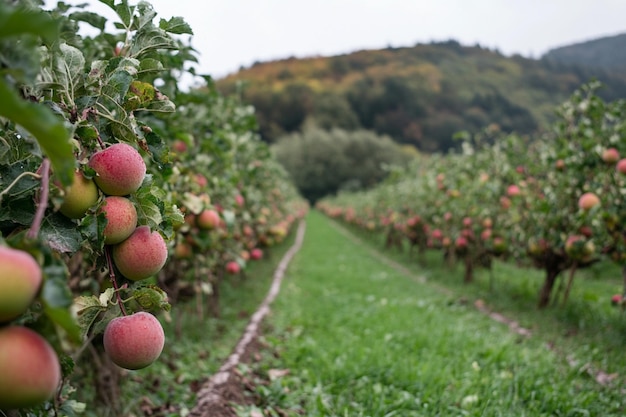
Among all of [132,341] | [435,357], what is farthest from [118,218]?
[435,357]

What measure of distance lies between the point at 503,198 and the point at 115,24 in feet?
23.7

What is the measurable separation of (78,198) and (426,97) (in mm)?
69037

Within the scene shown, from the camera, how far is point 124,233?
1215mm

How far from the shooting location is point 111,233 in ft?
3.92

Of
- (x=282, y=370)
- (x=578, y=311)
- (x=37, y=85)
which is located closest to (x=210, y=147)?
(x=282, y=370)

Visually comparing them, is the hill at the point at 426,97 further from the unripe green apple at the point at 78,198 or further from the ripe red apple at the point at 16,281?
the ripe red apple at the point at 16,281

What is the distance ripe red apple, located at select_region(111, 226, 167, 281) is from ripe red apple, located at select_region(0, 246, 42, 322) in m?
0.43

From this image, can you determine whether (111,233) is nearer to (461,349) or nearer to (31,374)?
(31,374)

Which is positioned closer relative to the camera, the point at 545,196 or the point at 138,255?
the point at 138,255

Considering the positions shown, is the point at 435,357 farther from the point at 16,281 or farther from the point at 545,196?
the point at 16,281

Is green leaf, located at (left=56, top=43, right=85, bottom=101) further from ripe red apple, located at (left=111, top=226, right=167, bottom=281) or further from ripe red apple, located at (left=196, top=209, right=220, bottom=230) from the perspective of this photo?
ripe red apple, located at (left=196, top=209, right=220, bottom=230)

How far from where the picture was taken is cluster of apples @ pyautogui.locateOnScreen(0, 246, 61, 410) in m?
0.76

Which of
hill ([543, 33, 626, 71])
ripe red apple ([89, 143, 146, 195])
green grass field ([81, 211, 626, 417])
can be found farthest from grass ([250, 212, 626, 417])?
hill ([543, 33, 626, 71])

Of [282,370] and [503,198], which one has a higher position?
[503,198]
